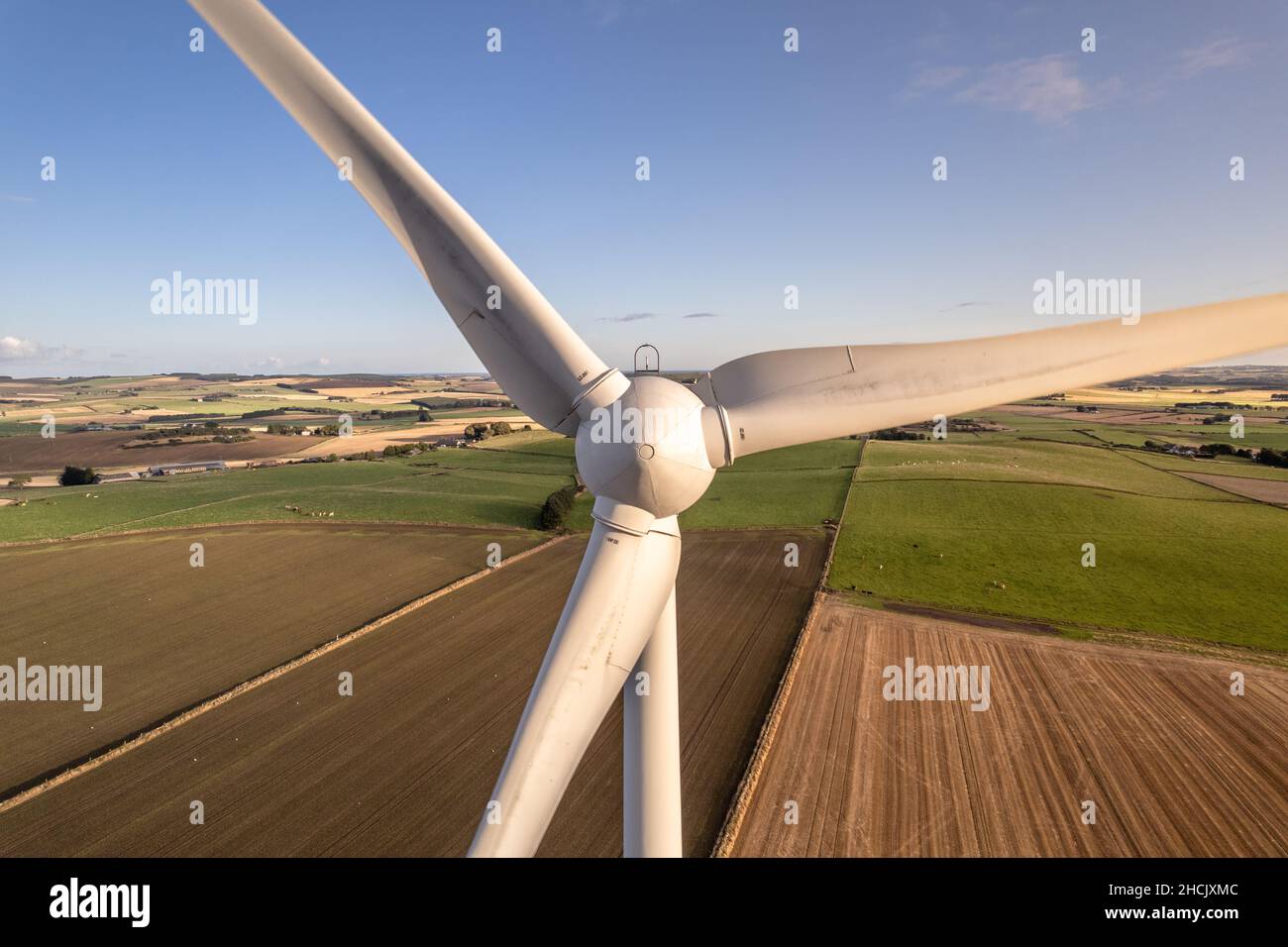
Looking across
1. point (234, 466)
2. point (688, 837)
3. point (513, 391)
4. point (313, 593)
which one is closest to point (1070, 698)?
point (688, 837)

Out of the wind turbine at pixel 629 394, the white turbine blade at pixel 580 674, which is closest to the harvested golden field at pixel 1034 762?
the wind turbine at pixel 629 394

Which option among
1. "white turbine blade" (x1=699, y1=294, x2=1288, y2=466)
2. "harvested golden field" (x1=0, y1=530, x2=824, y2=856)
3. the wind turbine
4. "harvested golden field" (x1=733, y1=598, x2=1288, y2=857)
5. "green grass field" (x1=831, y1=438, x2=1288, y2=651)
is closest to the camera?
"white turbine blade" (x1=699, y1=294, x2=1288, y2=466)

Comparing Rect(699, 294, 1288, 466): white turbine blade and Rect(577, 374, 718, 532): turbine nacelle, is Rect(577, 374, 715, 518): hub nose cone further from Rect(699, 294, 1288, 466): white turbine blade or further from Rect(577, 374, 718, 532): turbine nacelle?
Rect(699, 294, 1288, 466): white turbine blade

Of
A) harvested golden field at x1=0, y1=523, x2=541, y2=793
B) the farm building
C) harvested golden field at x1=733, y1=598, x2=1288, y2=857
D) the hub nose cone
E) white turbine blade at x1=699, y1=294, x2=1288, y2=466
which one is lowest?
harvested golden field at x1=733, y1=598, x2=1288, y2=857

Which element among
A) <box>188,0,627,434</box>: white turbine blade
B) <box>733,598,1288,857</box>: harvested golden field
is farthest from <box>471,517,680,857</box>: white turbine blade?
<box>733,598,1288,857</box>: harvested golden field

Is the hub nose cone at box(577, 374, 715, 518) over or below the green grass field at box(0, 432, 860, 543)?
over

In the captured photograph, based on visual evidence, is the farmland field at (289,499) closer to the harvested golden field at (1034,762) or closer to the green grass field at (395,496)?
the green grass field at (395,496)

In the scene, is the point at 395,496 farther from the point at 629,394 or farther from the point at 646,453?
the point at 646,453
